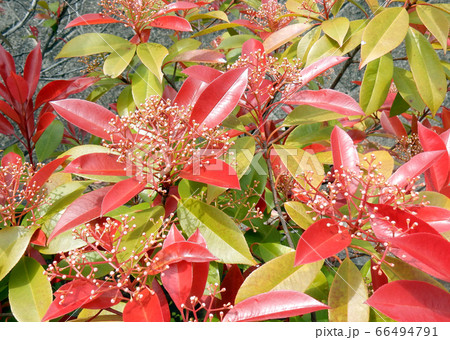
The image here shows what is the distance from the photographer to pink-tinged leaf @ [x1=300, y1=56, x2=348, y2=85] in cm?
97

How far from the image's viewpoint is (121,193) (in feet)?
2.59

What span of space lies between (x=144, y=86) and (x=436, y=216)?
0.87 m

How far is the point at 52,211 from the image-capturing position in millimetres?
955

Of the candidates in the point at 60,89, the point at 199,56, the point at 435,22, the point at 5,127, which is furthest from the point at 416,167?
the point at 5,127

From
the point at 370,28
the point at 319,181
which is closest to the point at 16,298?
the point at 319,181

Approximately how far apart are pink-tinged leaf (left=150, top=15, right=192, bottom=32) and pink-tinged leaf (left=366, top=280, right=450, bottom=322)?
0.97 meters

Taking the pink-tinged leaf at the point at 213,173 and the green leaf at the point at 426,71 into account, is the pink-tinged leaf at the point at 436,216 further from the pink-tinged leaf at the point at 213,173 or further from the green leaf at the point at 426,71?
the green leaf at the point at 426,71

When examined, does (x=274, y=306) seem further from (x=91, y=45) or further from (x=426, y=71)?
(x=91, y=45)

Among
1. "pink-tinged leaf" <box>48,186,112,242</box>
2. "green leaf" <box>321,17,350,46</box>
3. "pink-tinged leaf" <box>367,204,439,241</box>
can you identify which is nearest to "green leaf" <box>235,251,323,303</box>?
"pink-tinged leaf" <box>367,204,439,241</box>

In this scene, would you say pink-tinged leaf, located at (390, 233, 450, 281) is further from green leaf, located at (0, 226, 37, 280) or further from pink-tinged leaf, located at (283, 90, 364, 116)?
green leaf, located at (0, 226, 37, 280)

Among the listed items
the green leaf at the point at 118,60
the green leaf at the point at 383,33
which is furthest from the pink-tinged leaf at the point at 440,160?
the green leaf at the point at 118,60

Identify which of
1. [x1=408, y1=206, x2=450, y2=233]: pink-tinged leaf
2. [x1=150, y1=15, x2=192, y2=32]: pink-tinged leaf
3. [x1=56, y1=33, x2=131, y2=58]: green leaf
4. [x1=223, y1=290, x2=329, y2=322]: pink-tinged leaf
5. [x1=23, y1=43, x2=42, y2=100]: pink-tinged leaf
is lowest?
[x1=223, y1=290, x2=329, y2=322]: pink-tinged leaf

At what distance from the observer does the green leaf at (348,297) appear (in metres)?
0.71

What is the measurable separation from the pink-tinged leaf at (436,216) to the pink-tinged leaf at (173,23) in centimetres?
89
